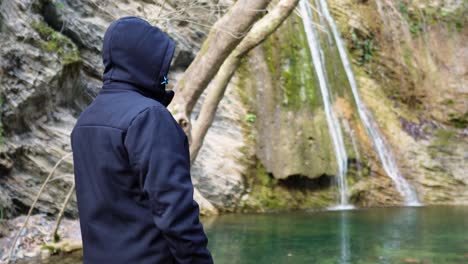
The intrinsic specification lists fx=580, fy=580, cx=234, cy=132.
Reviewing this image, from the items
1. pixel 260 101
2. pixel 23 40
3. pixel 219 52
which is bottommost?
pixel 260 101

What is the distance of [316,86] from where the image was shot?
43.8ft

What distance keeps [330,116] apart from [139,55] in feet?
37.1

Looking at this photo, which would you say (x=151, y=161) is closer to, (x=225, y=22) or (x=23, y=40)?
(x=225, y=22)

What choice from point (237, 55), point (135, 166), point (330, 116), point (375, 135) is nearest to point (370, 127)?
point (375, 135)

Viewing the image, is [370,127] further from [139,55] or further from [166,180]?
[166,180]

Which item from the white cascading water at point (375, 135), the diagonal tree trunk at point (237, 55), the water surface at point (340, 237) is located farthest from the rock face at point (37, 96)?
the white cascading water at point (375, 135)

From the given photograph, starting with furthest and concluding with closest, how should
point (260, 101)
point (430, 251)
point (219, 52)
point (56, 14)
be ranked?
point (260, 101), point (56, 14), point (430, 251), point (219, 52)

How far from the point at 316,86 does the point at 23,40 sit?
6885mm

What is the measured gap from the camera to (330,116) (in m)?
13.1

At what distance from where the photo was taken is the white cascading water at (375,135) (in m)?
12.8

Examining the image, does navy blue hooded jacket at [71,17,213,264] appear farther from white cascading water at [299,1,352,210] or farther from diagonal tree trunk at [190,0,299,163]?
white cascading water at [299,1,352,210]

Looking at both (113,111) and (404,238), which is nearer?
(113,111)

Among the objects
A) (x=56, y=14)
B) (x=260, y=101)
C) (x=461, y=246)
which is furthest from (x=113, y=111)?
(x=260, y=101)

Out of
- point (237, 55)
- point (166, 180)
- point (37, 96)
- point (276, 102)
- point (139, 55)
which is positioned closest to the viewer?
point (166, 180)
